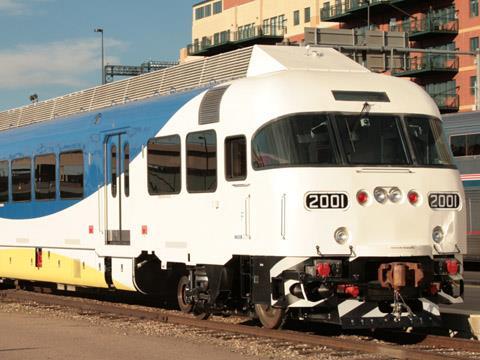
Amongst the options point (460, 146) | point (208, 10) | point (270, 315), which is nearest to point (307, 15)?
point (208, 10)

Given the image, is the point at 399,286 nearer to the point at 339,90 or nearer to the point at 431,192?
the point at 431,192

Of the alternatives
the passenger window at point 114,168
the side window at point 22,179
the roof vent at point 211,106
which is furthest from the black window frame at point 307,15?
the roof vent at point 211,106

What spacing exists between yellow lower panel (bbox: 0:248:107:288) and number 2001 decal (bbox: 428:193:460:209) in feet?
20.3

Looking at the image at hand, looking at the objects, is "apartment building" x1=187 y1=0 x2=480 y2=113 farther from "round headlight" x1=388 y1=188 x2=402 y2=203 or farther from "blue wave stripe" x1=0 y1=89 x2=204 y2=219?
"round headlight" x1=388 y1=188 x2=402 y2=203

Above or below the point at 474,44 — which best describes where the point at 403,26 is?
above

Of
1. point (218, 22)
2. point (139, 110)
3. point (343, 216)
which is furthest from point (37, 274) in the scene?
point (218, 22)

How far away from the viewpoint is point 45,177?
1850 centimetres

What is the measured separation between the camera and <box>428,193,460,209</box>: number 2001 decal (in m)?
12.5

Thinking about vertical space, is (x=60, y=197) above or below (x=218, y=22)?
below

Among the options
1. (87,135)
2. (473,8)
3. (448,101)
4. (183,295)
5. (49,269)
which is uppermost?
(473,8)

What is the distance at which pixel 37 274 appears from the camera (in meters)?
18.9

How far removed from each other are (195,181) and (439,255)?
11.6 feet

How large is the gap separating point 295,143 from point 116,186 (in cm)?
469

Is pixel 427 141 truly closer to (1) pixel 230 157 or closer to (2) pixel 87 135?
(1) pixel 230 157
